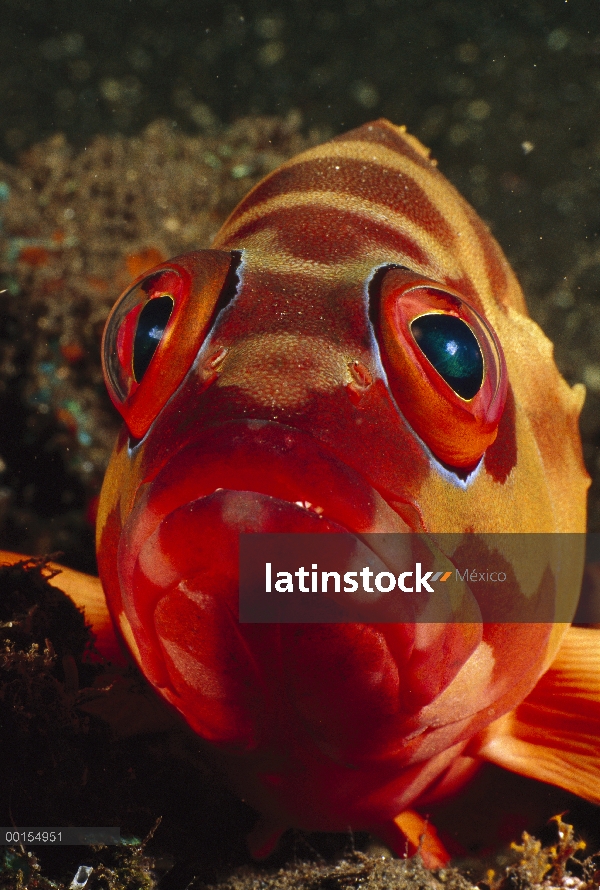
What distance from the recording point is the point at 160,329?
4.73 feet

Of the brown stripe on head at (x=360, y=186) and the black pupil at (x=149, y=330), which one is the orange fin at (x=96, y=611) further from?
the brown stripe on head at (x=360, y=186)

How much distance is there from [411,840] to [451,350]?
1549mm

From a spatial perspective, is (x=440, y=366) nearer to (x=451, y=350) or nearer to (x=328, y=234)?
(x=451, y=350)

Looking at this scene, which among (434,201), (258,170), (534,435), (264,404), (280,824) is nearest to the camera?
(264,404)

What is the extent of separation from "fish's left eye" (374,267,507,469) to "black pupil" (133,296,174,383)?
47cm

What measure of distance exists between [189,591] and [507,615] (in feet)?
2.63

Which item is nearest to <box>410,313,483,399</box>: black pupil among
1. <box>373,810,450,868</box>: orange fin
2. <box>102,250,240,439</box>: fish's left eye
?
<box>102,250,240,439</box>: fish's left eye

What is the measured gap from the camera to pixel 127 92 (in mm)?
7930

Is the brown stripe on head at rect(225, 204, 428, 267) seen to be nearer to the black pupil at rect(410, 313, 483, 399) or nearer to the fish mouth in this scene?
the black pupil at rect(410, 313, 483, 399)

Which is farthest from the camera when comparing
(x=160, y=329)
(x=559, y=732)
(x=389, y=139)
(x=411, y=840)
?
(x=389, y=139)

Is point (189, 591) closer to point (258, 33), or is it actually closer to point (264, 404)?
point (264, 404)

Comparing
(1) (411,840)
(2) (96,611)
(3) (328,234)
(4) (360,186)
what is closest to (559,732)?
(1) (411,840)

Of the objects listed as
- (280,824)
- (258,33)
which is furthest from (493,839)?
(258,33)

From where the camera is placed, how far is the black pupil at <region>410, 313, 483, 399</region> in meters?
1.35
